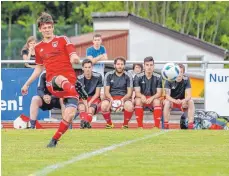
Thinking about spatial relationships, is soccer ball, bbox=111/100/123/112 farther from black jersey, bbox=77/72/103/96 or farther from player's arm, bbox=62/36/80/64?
player's arm, bbox=62/36/80/64

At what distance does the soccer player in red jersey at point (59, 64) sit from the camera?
50.6 feet

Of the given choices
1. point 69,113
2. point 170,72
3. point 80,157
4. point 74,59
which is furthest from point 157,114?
point 80,157

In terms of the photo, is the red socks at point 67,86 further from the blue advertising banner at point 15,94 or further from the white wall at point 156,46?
the white wall at point 156,46

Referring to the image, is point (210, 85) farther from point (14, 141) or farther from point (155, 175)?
point (155, 175)

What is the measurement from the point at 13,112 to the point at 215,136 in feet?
21.2

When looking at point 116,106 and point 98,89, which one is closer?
point 116,106

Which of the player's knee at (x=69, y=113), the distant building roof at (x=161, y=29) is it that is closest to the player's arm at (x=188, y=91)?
the player's knee at (x=69, y=113)

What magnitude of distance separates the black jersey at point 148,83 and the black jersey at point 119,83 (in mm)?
178

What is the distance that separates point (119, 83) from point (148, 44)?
105ft

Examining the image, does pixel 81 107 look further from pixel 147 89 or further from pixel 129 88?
pixel 147 89

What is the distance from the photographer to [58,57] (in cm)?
1623

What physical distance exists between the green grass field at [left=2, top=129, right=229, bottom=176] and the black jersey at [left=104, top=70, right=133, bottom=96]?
114 inches

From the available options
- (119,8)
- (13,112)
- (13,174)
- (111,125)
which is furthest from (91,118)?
(119,8)

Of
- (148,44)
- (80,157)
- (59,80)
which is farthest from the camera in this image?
(148,44)
